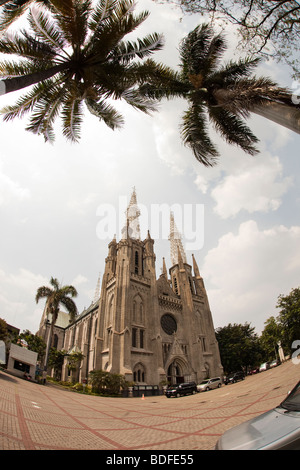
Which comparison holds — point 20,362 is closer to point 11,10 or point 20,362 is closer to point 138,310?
point 138,310

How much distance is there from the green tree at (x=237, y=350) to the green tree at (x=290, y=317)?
35.1ft

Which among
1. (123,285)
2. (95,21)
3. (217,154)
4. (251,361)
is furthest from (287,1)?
(251,361)

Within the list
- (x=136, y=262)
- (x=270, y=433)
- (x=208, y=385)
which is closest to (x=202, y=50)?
(x=270, y=433)

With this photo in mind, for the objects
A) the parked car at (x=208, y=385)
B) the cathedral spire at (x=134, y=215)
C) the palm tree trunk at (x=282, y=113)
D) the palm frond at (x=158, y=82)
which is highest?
the cathedral spire at (x=134, y=215)

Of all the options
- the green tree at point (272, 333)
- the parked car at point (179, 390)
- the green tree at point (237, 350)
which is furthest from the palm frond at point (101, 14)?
the green tree at point (237, 350)

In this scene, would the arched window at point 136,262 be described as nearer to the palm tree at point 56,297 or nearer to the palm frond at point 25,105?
the palm tree at point 56,297

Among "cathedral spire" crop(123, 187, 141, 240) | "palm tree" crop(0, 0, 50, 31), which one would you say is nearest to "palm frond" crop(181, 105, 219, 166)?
"palm tree" crop(0, 0, 50, 31)

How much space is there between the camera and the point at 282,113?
595cm

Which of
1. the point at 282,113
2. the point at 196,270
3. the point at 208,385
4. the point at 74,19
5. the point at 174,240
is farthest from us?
the point at 174,240

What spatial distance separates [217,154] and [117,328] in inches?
1063

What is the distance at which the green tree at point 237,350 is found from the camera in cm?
4231

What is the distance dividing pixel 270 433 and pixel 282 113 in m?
6.97

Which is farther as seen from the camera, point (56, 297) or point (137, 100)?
point (56, 297)
